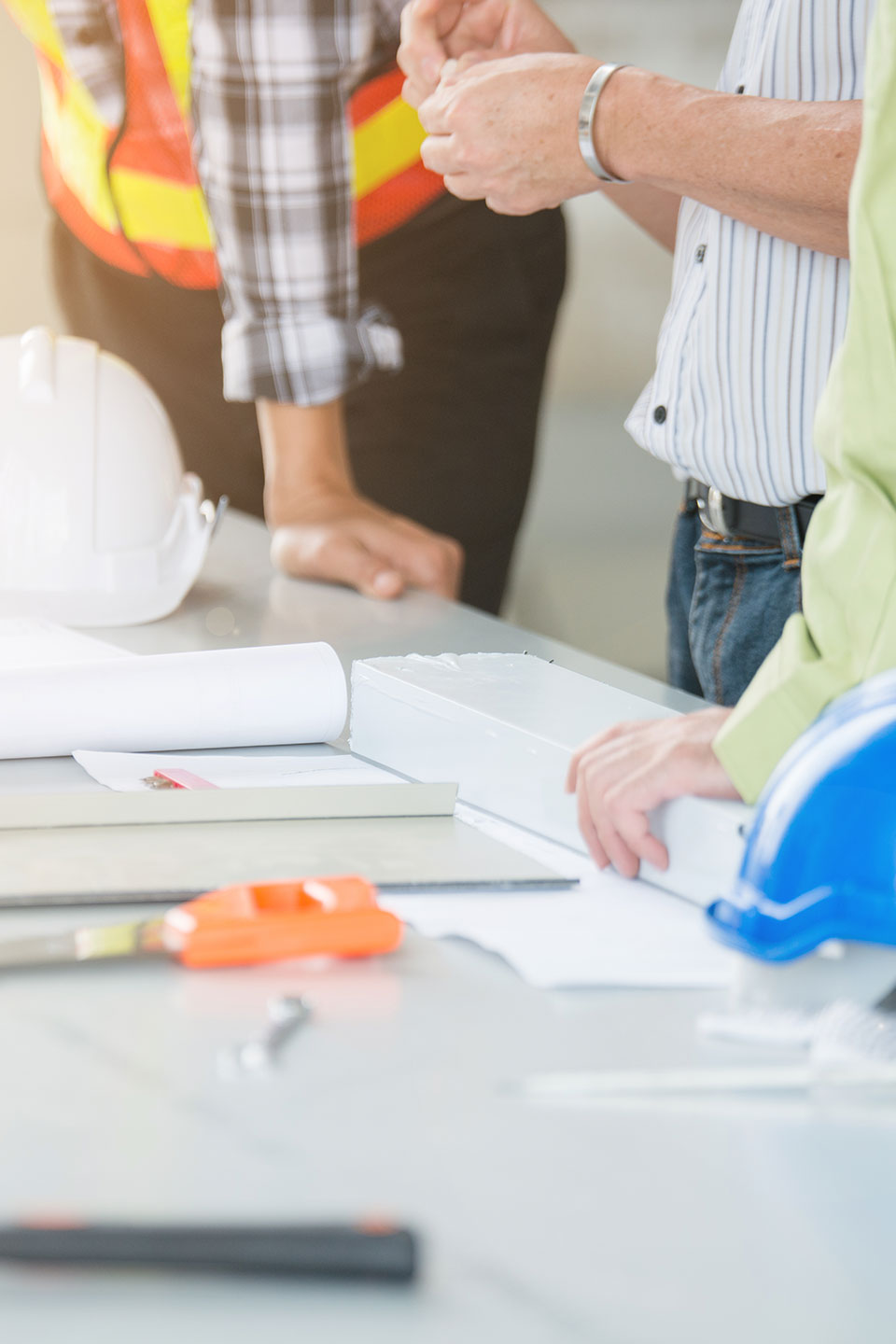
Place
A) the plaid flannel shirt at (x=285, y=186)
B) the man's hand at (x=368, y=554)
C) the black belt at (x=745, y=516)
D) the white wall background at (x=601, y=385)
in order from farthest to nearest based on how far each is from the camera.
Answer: the white wall background at (x=601, y=385), the plaid flannel shirt at (x=285, y=186), the man's hand at (x=368, y=554), the black belt at (x=745, y=516)

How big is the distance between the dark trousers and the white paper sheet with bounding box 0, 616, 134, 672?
1174 mm

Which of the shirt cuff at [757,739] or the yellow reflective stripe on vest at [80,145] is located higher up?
the yellow reflective stripe on vest at [80,145]

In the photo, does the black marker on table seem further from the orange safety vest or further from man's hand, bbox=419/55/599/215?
the orange safety vest

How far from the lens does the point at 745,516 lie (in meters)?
1.16

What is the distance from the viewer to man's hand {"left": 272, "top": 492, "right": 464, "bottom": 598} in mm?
1387

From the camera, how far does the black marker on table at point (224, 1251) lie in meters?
0.36

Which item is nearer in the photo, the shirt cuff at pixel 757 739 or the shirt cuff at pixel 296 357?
the shirt cuff at pixel 757 739

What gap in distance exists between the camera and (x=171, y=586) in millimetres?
1286

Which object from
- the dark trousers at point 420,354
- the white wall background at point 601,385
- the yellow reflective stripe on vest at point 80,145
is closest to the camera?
the yellow reflective stripe on vest at point 80,145

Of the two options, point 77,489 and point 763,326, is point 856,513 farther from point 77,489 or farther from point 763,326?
point 77,489

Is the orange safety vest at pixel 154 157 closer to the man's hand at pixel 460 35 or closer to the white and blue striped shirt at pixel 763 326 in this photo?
the man's hand at pixel 460 35

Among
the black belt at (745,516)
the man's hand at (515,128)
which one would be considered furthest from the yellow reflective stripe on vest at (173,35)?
the black belt at (745,516)

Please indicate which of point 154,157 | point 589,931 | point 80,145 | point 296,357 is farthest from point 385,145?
point 589,931

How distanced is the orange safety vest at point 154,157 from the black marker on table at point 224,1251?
1617mm
